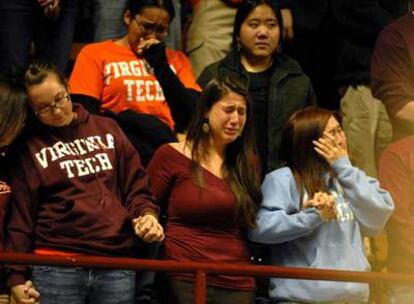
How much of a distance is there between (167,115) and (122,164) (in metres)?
0.88

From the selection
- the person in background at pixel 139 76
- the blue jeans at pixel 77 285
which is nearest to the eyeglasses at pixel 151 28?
the person in background at pixel 139 76

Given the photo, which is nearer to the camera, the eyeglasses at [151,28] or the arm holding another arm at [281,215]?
the arm holding another arm at [281,215]

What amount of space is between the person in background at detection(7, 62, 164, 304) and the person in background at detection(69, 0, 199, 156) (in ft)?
2.37

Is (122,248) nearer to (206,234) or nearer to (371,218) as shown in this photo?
(206,234)

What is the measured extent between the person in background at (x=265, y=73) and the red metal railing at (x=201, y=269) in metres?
1.22

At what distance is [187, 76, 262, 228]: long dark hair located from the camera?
5.19 m

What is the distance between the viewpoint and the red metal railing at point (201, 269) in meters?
4.60

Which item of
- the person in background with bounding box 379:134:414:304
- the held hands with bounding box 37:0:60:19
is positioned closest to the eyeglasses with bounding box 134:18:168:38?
the held hands with bounding box 37:0:60:19

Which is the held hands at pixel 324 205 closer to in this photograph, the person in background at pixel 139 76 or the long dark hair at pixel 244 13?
the person in background at pixel 139 76

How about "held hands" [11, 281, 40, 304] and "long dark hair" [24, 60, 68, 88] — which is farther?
"long dark hair" [24, 60, 68, 88]

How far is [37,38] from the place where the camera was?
20.6 ft

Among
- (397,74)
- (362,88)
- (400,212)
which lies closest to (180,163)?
(400,212)

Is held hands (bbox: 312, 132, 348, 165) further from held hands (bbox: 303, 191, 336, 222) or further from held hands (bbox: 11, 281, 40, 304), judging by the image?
held hands (bbox: 11, 281, 40, 304)

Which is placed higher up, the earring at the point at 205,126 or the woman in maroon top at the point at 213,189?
the earring at the point at 205,126
